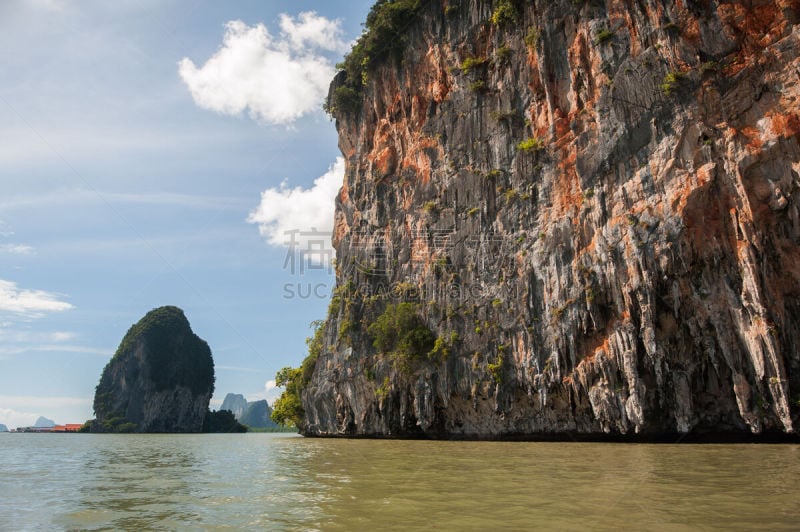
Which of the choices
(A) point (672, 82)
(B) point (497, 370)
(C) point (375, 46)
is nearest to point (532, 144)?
(A) point (672, 82)

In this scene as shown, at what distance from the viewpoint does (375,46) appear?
1393 inches

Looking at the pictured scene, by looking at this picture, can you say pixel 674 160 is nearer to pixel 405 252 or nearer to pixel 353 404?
pixel 405 252

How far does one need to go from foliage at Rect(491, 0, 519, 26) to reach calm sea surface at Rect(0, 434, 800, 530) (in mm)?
24181

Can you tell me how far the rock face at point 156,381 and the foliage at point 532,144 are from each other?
3204 inches

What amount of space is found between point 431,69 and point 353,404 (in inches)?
856

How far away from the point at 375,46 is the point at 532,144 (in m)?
14.7

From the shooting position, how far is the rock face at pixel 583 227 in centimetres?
1922

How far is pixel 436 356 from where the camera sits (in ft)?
93.9

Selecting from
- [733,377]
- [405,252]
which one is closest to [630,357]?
[733,377]

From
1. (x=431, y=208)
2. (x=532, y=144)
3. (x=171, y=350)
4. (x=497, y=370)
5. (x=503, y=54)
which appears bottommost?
(x=497, y=370)

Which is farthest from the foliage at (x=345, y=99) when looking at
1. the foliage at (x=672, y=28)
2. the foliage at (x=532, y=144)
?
the foliage at (x=672, y=28)

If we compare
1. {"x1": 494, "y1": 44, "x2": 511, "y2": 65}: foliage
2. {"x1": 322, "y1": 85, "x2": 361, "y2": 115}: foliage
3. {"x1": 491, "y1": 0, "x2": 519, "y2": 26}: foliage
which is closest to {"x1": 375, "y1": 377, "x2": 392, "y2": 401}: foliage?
{"x1": 494, "y1": 44, "x2": 511, "y2": 65}: foliage

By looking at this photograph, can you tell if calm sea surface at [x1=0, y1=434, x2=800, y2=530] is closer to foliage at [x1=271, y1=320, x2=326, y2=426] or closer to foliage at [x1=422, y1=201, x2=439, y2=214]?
foliage at [x1=422, y1=201, x2=439, y2=214]

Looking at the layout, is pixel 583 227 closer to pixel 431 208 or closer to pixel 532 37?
pixel 431 208
